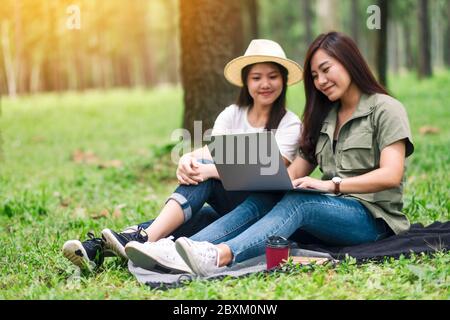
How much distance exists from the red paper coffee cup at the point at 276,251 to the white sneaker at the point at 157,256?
428mm

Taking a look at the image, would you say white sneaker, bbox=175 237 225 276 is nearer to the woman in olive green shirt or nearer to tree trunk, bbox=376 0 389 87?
the woman in olive green shirt

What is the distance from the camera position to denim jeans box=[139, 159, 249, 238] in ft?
13.0

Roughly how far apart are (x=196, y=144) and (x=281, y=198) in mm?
3307

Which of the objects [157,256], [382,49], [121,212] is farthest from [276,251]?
[382,49]

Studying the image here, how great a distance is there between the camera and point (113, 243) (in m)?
3.66

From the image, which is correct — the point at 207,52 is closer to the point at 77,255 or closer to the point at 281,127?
the point at 281,127

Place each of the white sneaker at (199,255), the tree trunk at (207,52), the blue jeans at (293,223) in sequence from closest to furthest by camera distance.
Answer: the white sneaker at (199,255) < the blue jeans at (293,223) < the tree trunk at (207,52)

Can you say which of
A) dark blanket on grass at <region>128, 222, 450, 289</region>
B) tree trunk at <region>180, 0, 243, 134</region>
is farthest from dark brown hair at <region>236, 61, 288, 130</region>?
tree trunk at <region>180, 0, 243, 134</region>

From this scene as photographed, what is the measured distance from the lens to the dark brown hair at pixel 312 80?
148 inches

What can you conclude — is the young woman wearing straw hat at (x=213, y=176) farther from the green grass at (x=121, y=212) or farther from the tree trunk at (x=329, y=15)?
the tree trunk at (x=329, y=15)

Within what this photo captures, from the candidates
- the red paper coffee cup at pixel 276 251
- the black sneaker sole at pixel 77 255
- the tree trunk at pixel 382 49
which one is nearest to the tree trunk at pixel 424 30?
the tree trunk at pixel 382 49

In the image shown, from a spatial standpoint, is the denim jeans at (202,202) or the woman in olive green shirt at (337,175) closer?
the woman in olive green shirt at (337,175)
